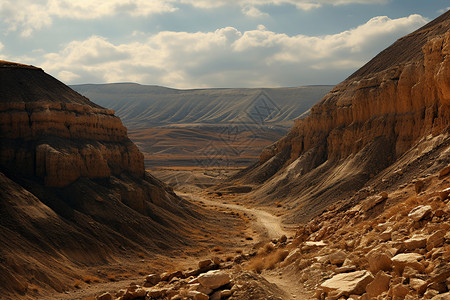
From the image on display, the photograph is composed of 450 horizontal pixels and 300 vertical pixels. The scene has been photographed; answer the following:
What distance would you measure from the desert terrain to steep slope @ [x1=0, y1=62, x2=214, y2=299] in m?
0.10

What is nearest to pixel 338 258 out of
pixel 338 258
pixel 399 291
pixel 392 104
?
pixel 338 258

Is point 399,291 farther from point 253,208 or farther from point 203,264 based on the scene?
point 253,208

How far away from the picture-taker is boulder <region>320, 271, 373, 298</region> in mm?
9297

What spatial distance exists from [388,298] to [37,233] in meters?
19.9

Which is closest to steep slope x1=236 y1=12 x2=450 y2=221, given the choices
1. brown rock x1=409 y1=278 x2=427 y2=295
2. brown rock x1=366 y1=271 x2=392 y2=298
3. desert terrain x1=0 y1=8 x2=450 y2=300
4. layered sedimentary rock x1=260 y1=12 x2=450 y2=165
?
layered sedimentary rock x1=260 y1=12 x2=450 y2=165

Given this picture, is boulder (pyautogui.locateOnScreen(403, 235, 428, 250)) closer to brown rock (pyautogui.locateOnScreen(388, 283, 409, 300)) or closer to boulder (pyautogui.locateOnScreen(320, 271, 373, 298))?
boulder (pyautogui.locateOnScreen(320, 271, 373, 298))

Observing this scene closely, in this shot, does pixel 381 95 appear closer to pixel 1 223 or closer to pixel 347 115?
pixel 347 115

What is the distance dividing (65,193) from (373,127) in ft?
108

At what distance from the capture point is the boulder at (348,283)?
930 cm

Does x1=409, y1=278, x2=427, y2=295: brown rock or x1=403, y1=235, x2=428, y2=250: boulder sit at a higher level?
x1=403, y1=235, x2=428, y2=250: boulder

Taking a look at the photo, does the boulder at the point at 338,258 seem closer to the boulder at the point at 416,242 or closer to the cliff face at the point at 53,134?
the boulder at the point at 416,242

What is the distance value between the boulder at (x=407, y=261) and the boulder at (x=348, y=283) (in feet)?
2.24

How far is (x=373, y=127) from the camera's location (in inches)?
1794

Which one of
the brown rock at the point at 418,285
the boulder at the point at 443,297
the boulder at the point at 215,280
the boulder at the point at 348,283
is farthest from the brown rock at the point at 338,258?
the boulder at the point at 443,297
